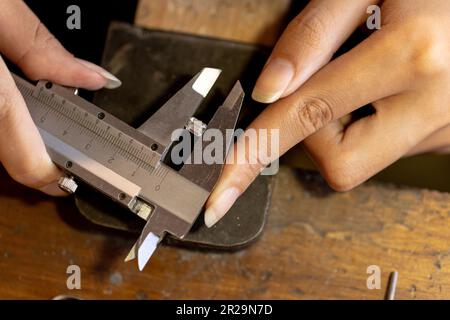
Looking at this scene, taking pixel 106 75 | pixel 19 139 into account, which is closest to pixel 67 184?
pixel 19 139

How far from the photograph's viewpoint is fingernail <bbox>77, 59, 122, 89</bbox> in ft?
4.18

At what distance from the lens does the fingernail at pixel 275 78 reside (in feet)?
3.87

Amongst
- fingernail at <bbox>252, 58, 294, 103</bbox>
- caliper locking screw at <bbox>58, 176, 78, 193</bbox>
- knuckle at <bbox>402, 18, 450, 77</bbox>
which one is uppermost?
knuckle at <bbox>402, 18, 450, 77</bbox>

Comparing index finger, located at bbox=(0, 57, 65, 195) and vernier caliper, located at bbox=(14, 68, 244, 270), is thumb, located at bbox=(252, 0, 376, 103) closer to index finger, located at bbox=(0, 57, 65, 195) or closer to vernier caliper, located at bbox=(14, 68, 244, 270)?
vernier caliper, located at bbox=(14, 68, 244, 270)

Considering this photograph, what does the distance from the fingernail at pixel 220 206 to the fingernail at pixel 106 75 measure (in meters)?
0.40

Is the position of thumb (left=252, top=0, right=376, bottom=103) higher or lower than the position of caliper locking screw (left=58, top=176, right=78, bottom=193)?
higher

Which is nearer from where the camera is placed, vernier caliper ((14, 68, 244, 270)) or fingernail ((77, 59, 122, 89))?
vernier caliper ((14, 68, 244, 270))

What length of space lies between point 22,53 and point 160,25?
→ 0.38 m

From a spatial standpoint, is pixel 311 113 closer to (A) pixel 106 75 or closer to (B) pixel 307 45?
(B) pixel 307 45

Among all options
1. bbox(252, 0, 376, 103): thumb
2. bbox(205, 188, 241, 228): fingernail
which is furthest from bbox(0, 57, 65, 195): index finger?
bbox(252, 0, 376, 103): thumb

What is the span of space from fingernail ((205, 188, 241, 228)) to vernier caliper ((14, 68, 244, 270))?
1.8 inches

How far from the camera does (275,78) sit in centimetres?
118

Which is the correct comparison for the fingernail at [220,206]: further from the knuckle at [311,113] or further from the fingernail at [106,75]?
the fingernail at [106,75]
